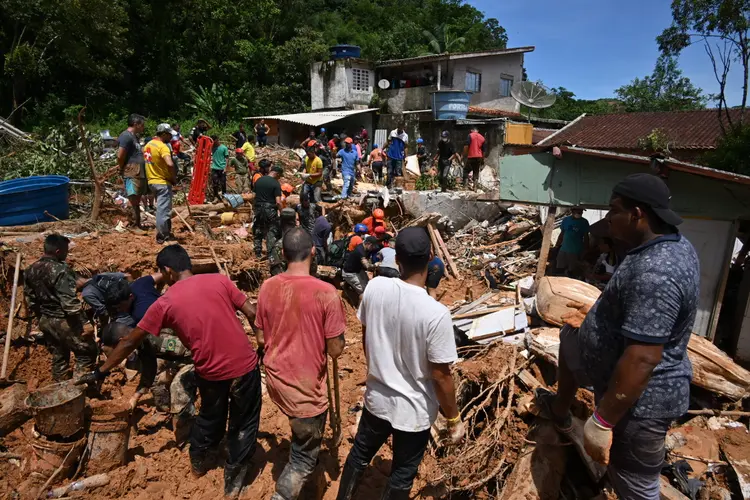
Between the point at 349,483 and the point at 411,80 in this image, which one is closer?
the point at 349,483

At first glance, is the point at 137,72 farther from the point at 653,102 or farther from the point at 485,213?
the point at 653,102

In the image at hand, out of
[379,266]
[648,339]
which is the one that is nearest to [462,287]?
[379,266]

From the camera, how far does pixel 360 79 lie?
25203 millimetres

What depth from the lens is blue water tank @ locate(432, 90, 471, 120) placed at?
17.8 meters

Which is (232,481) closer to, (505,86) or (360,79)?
(360,79)

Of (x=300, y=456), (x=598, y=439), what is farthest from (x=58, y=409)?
(x=598, y=439)

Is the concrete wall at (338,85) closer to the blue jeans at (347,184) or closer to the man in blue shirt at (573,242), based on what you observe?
the blue jeans at (347,184)

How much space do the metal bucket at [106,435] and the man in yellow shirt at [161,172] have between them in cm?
399

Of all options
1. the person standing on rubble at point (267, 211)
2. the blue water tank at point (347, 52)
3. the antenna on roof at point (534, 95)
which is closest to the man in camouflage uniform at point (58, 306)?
the person standing on rubble at point (267, 211)

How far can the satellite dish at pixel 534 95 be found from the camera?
1453 centimetres

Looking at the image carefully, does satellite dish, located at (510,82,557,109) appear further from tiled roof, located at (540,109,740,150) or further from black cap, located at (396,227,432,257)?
black cap, located at (396,227,432,257)

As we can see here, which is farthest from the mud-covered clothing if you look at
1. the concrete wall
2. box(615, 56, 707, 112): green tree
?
box(615, 56, 707, 112): green tree

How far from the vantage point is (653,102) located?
113ft

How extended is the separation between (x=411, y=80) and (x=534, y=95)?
1179 centimetres
